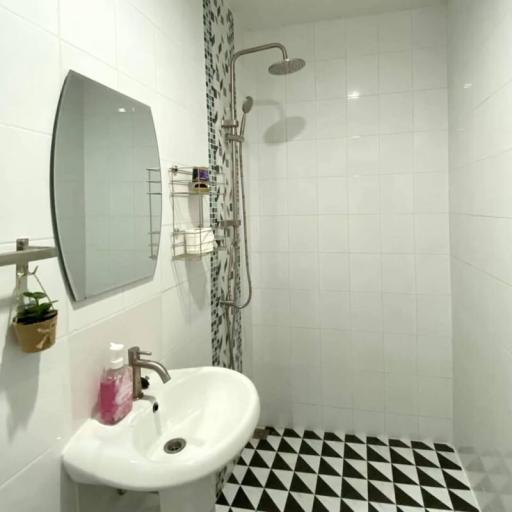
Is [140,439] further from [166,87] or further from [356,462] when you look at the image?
[356,462]

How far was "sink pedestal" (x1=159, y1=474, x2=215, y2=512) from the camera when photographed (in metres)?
1.03

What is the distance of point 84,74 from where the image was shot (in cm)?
98

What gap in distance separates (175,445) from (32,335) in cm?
64

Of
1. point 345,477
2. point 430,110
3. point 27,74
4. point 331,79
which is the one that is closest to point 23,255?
point 27,74

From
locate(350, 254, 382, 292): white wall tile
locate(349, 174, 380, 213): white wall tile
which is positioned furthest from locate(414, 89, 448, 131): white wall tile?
locate(350, 254, 382, 292): white wall tile

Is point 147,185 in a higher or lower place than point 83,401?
higher

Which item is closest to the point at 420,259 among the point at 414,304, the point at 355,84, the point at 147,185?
the point at 414,304

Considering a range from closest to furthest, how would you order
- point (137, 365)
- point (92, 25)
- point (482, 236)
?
point (92, 25) → point (137, 365) → point (482, 236)

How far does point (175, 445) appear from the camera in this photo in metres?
1.16

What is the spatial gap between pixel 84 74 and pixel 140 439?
102cm

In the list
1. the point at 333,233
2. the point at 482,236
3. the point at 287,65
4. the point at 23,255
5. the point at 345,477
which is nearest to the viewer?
the point at 23,255

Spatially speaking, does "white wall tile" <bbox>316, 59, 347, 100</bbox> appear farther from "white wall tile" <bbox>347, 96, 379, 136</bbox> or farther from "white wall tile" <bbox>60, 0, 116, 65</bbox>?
"white wall tile" <bbox>60, 0, 116, 65</bbox>

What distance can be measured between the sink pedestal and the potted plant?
0.53 m

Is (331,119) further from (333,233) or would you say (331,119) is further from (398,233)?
(398,233)
